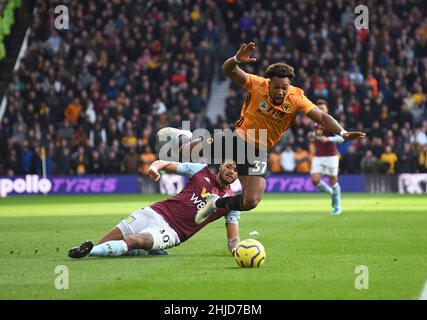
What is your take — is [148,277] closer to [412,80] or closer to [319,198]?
[319,198]

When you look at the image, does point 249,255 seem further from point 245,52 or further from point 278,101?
point 245,52

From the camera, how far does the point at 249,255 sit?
34.2ft

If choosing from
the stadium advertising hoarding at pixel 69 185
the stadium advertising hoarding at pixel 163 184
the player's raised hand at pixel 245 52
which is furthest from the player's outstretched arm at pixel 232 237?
the stadium advertising hoarding at pixel 69 185

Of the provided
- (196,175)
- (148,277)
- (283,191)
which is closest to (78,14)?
(283,191)

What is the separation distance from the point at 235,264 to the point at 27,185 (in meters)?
A: 20.6

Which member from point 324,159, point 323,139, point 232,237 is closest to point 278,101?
point 232,237

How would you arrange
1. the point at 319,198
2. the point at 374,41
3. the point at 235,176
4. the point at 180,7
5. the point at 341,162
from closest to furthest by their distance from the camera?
the point at 235,176 < the point at 319,198 < the point at 341,162 < the point at 374,41 < the point at 180,7

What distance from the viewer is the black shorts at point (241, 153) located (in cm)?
1170

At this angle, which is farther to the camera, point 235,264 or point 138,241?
point 138,241

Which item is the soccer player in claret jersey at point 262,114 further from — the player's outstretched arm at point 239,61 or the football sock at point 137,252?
the football sock at point 137,252

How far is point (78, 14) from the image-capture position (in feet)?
114

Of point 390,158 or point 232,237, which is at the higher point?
point 232,237

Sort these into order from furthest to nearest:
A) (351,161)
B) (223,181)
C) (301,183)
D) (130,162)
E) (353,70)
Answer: (353,70)
(130,162)
(301,183)
(351,161)
(223,181)
